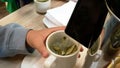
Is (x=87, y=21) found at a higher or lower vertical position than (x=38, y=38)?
higher

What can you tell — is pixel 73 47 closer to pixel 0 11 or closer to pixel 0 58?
pixel 0 58

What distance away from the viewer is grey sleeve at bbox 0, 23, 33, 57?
0.60m

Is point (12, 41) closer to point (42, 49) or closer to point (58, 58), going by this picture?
point (42, 49)

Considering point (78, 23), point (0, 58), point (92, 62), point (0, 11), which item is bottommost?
point (0, 11)

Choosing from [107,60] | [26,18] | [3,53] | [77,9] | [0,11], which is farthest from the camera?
[0,11]

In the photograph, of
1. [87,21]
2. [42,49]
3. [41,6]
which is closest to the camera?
[87,21]

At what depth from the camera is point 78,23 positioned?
33 cm

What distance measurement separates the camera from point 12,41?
0.61m

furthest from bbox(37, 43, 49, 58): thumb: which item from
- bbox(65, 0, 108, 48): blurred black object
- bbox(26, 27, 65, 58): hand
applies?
bbox(65, 0, 108, 48): blurred black object

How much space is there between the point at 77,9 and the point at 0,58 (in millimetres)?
391

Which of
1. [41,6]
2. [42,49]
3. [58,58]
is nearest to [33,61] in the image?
[42,49]

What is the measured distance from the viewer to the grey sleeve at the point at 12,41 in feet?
1.97

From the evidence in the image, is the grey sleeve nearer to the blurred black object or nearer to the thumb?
the thumb

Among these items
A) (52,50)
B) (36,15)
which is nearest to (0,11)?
(36,15)
